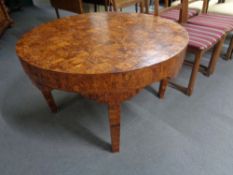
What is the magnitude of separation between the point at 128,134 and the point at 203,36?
1018 millimetres

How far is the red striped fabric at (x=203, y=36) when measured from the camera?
1.47 metres

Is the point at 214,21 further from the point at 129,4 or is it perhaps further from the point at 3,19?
the point at 3,19

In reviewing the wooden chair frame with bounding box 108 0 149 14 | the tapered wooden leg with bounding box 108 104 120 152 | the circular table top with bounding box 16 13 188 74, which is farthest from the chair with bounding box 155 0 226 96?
the tapered wooden leg with bounding box 108 104 120 152

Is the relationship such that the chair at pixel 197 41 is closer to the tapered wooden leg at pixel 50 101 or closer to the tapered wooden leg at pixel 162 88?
the tapered wooden leg at pixel 162 88

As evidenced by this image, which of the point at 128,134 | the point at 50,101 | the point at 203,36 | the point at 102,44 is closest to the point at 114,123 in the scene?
the point at 128,134

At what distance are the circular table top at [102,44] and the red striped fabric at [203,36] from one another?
385 millimetres

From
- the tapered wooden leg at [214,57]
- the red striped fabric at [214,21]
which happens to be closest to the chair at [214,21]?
the red striped fabric at [214,21]

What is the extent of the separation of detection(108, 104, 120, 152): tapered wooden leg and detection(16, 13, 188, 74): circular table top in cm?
25

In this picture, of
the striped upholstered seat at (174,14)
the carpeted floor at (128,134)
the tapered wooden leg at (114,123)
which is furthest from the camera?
the striped upholstered seat at (174,14)

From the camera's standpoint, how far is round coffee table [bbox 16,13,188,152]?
82 cm

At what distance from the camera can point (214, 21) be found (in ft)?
5.91

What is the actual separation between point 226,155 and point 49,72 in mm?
1164

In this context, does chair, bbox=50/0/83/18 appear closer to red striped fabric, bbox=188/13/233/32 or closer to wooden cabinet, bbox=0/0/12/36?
wooden cabinet, bbox=0/0/12/36

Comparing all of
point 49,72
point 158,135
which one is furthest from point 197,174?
point 49,72
